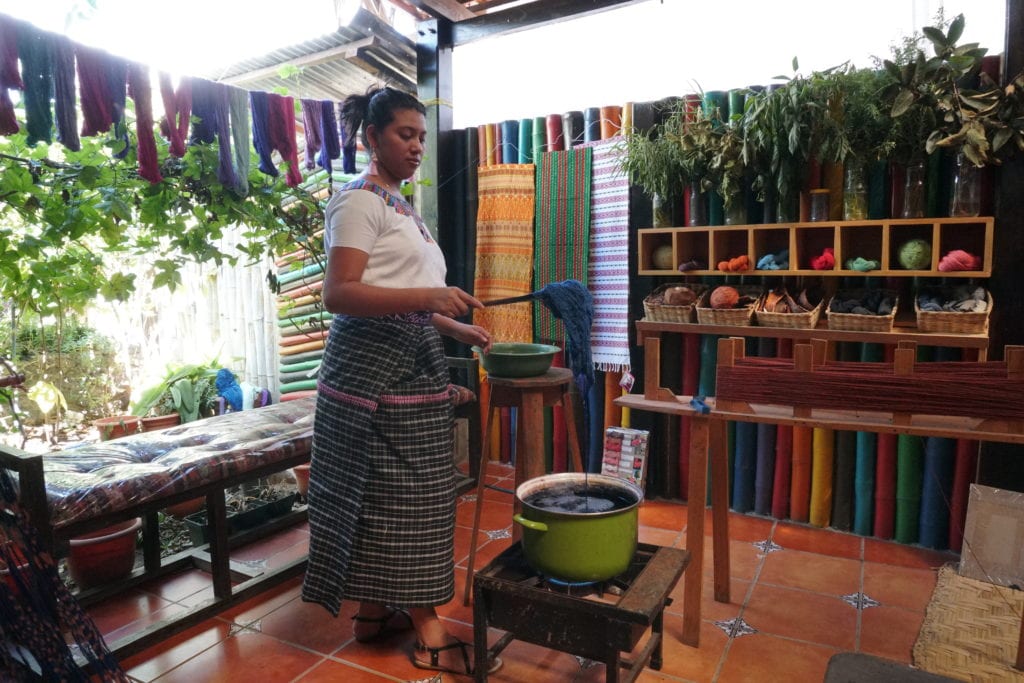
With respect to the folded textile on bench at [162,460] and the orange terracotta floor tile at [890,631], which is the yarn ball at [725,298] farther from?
the folded textile on bench at [162,460]

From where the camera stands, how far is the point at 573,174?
404 centimetres

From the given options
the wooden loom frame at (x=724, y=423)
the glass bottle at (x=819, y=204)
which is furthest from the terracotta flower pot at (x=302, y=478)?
the glass bottle at (x=819, y=204)

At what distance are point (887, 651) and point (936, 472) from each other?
1139 mm

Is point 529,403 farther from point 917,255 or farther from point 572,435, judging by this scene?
point 917,255

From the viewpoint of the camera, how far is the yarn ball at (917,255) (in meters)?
2.98

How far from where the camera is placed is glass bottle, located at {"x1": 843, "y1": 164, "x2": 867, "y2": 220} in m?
3.11

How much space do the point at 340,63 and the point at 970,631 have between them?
498 cm

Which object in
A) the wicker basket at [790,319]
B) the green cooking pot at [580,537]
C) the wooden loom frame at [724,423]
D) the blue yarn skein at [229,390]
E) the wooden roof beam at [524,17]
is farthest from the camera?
the blue yarn skein at [229,390]

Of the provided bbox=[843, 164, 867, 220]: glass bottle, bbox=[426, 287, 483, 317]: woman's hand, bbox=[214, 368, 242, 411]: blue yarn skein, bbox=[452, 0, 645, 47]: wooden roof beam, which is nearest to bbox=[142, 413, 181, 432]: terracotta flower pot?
bbox=[214, 368, 242, 411]: blue yarn skein

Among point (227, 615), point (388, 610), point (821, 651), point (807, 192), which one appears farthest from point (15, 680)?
point (807, 192)

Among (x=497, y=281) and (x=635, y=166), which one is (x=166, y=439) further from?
(x=635, y=166)

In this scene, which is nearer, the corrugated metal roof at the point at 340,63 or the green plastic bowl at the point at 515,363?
the green plastic bowl at the point at 515,363

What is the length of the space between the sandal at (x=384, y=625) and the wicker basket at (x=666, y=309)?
1.87 m

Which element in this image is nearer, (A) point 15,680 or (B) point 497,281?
(A) point 15,680
